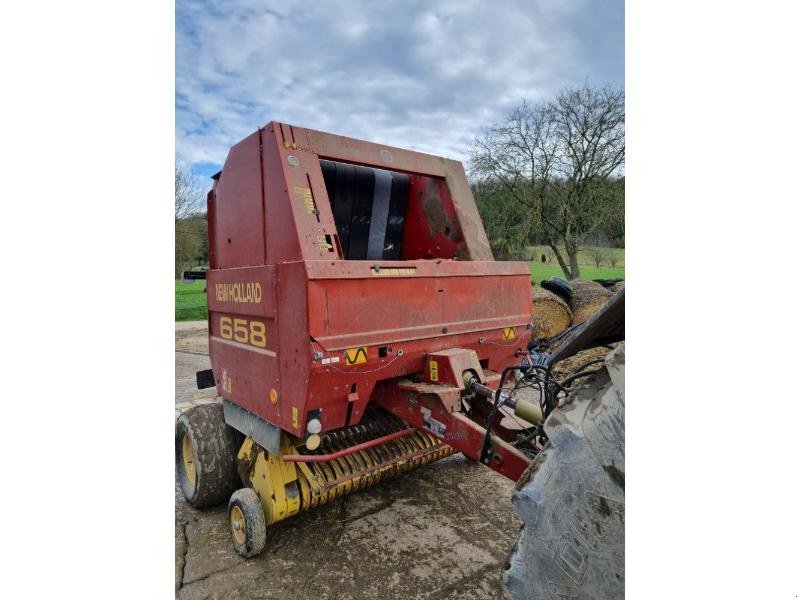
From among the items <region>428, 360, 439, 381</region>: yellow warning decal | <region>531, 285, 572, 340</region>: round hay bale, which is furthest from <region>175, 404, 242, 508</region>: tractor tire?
<region>531, 285, 572, 340</region>: round hay bale

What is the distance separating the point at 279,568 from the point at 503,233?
3.22 metres

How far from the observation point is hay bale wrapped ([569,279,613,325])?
6.39 m

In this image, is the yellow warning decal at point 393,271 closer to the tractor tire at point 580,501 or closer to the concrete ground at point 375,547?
the tractor tire at point 580,501

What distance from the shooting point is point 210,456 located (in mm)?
2924

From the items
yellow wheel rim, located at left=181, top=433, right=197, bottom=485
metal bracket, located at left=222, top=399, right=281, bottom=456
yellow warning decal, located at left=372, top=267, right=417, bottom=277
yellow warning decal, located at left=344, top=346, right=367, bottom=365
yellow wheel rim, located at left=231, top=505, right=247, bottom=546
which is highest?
yellow warning decal, located at left=372, top=267, right=417, bottom=277

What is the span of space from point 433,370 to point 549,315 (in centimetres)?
444

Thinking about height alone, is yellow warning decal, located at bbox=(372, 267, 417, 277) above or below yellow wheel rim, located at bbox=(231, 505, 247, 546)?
above

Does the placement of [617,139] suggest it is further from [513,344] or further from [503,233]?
[503,233]

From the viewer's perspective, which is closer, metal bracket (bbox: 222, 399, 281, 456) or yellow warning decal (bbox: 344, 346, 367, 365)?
yellow warning decal (bbox: 344, 346, 367, 365)

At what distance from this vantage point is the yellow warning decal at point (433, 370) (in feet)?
7.73

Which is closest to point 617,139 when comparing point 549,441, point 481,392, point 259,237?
point 481,392

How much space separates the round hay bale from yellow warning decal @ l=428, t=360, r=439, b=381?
4318mm

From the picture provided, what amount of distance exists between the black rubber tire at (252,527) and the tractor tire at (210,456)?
1.43 ft

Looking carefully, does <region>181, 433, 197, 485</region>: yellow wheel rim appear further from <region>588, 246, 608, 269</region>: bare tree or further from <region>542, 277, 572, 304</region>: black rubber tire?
<region>542, 277, 572, 304</region>: black rubber tire
